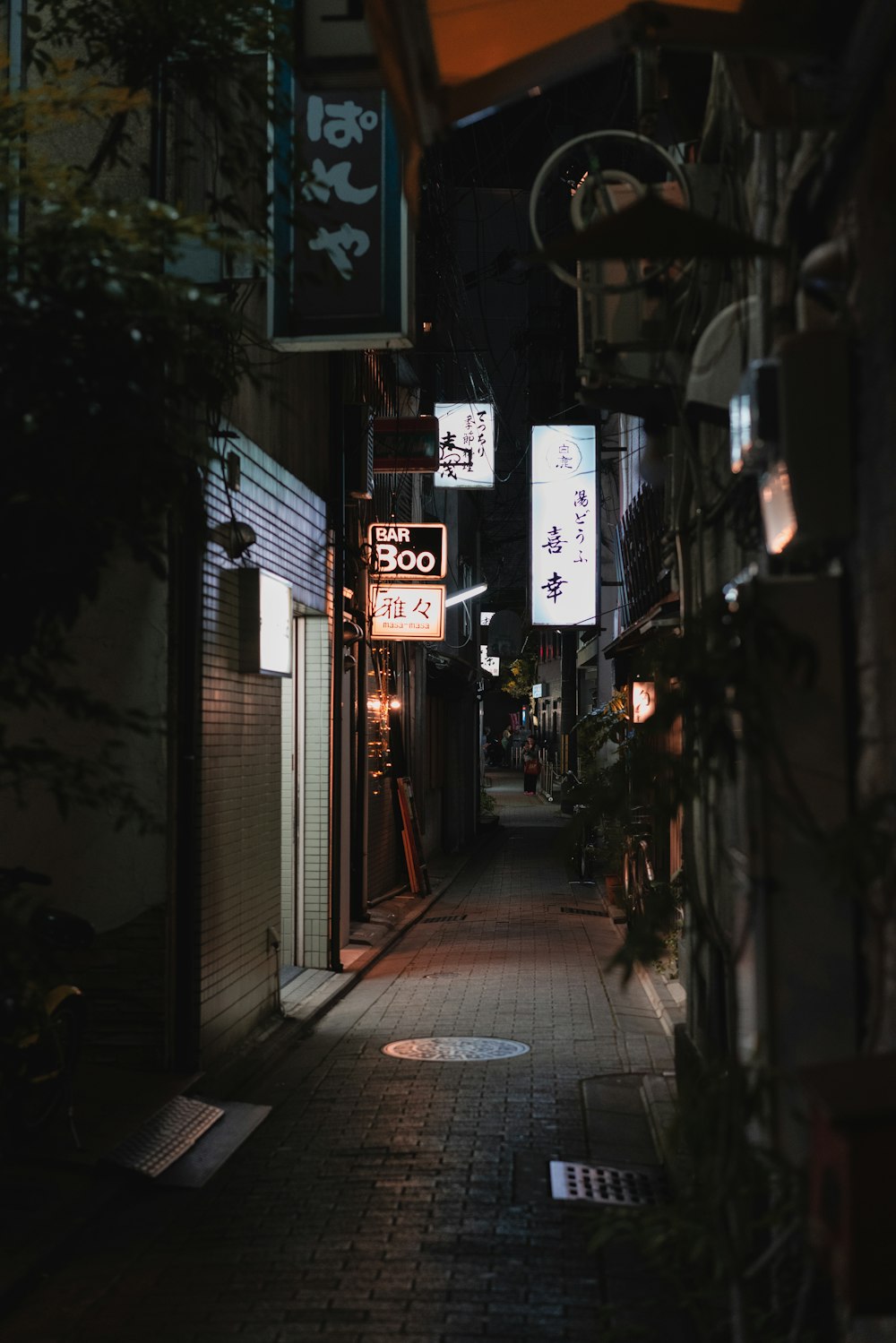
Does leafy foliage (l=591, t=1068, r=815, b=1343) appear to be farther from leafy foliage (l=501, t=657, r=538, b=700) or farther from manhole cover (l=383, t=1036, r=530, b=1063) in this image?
leafy foliage (l=501, t=657, r=538, b=700)

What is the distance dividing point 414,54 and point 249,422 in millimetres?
7606

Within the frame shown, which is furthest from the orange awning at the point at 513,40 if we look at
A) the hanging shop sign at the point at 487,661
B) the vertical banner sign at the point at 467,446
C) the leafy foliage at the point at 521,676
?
the leafy foliage at the point at 521,676

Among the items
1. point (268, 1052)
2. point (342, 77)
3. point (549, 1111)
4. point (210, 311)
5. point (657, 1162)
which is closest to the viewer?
point (210, 311)

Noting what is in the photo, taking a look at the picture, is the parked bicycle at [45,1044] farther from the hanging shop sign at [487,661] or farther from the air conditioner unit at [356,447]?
the hanging shop sign at [487,661]

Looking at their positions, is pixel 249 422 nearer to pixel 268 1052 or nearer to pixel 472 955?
pixel 268 1052

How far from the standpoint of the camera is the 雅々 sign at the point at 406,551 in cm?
1959

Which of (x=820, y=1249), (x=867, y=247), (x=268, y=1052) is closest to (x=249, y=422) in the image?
(x=268, y=1052)

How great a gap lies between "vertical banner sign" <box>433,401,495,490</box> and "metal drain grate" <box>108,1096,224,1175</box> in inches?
667

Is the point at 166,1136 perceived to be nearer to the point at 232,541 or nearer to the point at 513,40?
the point at 232,541

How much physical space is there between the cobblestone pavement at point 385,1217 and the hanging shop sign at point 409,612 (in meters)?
8.22

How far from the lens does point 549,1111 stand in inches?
362

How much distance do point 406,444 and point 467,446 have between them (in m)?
4.62

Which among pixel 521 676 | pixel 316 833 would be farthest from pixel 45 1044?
pixel 521 676

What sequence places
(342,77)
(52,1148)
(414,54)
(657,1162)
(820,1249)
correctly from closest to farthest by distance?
(820,1249) → (414,54) → (342,77) → (52,1148) → (657,1162)
